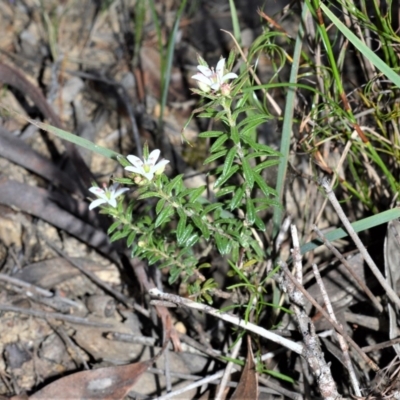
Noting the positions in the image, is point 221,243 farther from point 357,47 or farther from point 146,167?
point 357,47

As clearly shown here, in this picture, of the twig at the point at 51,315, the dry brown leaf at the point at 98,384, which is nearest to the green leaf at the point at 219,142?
the dry brown leaf at the point at 98,384

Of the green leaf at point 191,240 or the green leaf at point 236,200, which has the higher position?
the green leaf at point 236,200

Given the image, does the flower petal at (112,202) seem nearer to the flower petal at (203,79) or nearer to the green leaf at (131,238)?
the green leaf at (131,238)

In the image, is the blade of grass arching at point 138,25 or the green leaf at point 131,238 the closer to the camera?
the green leaf at point 131,238

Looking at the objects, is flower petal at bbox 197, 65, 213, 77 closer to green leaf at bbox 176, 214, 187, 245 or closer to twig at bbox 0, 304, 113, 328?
green leaf at bbox 176, 214, 187, 245

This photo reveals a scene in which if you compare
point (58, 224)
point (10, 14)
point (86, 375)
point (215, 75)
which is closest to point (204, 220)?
point (215, 75)

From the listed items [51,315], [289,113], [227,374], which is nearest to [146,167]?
[289,113]
